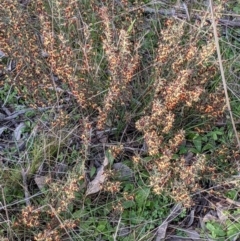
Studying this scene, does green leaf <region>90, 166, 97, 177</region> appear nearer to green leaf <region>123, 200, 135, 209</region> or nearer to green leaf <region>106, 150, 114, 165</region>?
green leaf <region>106, 150, 114, 165</region>

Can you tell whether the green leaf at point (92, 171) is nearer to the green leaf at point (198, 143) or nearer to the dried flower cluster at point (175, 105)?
the dried flower cluster at point (175, 105)

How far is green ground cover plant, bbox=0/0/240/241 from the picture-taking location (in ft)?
6.81

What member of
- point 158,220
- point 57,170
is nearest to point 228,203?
point 158,220

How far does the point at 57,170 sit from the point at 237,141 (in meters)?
0.81

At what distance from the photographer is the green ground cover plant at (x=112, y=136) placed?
208cm

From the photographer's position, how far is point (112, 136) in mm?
2395

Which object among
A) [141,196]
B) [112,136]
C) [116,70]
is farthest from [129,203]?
[116,70]

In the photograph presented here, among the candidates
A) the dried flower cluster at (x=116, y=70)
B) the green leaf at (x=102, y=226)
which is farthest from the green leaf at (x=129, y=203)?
the dried flower cluster at (x=116, y=70)

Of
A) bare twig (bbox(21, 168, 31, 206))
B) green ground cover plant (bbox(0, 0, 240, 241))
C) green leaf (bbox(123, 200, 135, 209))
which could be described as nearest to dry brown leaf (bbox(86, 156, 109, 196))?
green ground cover plant (bbox(0, 0, 240, 241))

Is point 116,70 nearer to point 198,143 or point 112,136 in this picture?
point 112,136

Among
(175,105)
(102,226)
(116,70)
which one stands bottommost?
(102,226)

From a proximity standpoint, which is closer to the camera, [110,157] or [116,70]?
[116,70]

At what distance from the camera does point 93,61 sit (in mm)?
2453

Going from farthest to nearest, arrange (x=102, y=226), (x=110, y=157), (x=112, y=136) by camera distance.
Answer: (x=112, y=136)
(x=110, y=157)
(x=102, y=226)
